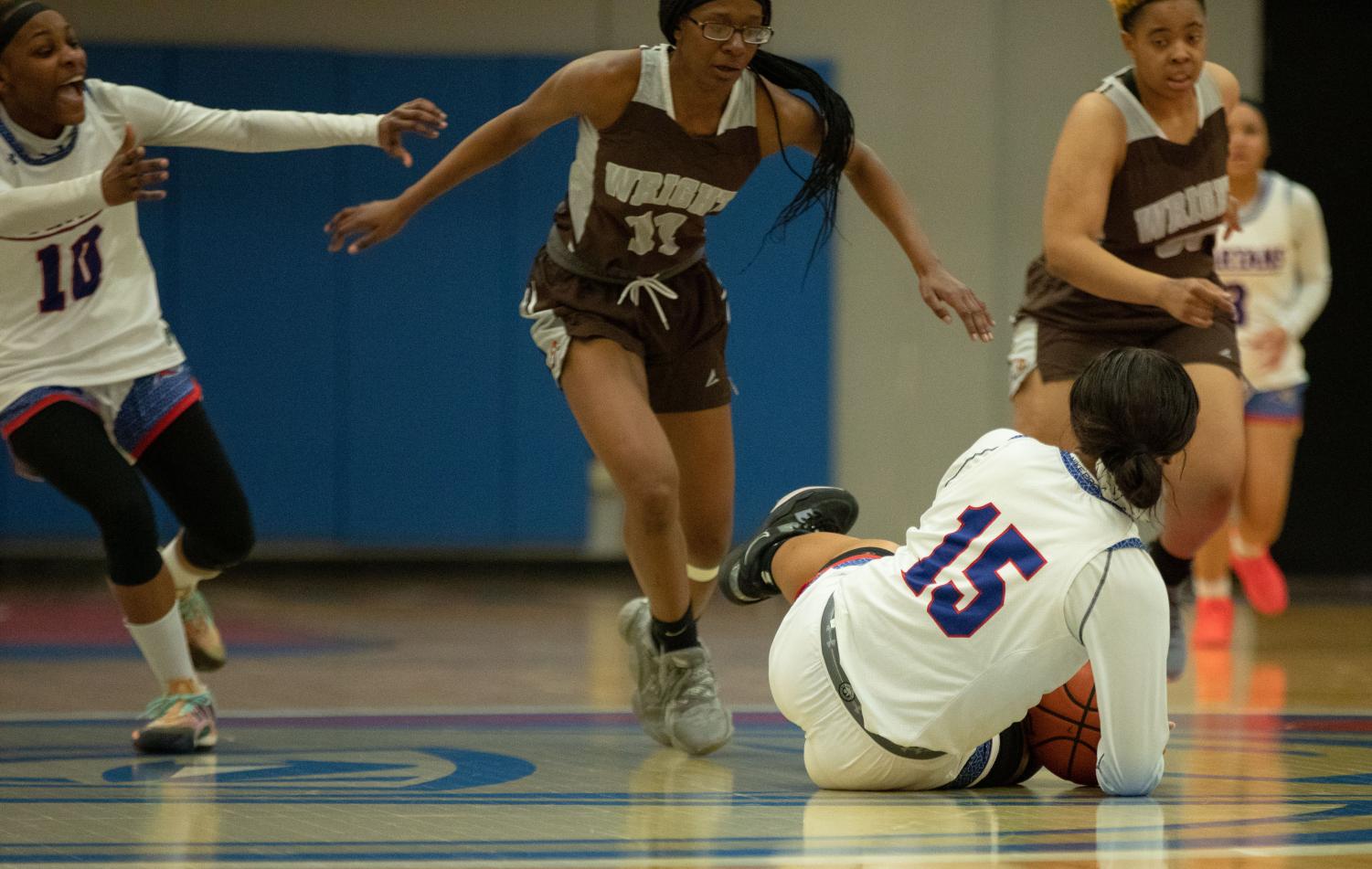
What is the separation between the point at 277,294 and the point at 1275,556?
525cm

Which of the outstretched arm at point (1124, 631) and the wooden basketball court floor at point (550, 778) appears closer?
the wooden basketball court floor at point (550, 778)

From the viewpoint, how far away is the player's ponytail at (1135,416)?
2.79 metres

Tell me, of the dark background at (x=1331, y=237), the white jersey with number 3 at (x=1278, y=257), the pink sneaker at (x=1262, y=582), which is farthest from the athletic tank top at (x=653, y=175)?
the dark background at (x=1331, y=237)

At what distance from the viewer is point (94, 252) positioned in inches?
154

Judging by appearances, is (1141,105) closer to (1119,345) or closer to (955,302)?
(1119,345)

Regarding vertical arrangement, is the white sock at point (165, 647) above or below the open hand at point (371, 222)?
below

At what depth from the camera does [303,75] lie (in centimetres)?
889

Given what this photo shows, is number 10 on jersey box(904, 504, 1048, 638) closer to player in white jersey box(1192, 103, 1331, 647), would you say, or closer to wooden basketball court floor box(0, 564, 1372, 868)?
wooden basketball court floor box(0, 564, 1372, 868)

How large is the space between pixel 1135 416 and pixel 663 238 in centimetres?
138

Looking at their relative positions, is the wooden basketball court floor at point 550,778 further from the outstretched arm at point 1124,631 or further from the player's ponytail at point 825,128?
the player's ponytail at point 825,128

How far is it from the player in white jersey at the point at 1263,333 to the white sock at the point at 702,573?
2.67 m

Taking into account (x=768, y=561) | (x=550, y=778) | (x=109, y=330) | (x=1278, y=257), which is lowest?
(x=550, y=778)

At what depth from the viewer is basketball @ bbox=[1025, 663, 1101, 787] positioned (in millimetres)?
3172

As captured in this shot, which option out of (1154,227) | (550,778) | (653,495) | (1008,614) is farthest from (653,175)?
(1008,614)
